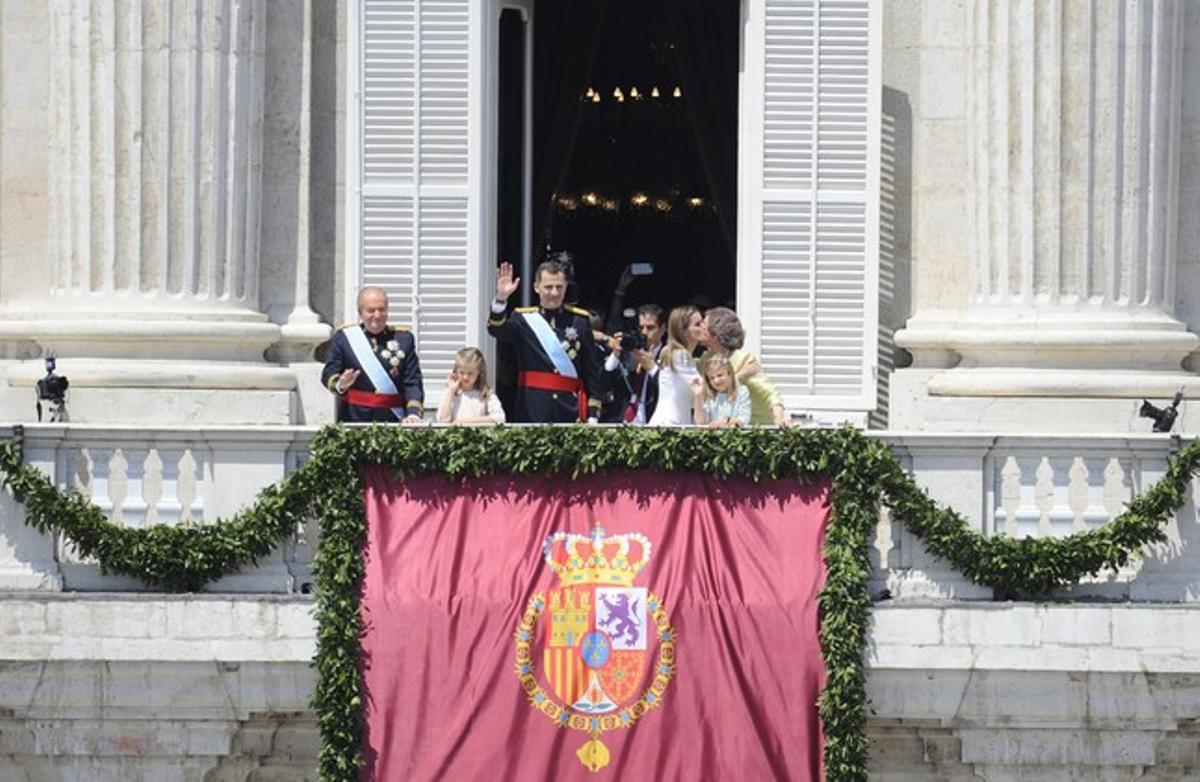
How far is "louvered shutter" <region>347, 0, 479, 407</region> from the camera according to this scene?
23.2 m

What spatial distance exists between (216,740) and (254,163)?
173 inches

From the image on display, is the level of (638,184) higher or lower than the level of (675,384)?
higher

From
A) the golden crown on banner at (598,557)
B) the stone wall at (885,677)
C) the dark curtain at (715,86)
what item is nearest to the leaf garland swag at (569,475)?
the stone wall at (885,677)

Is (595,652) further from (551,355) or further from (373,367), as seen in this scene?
(373,367)

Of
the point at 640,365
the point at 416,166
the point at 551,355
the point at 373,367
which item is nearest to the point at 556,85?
the point at 416,166

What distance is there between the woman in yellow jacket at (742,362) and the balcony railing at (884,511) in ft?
3.31

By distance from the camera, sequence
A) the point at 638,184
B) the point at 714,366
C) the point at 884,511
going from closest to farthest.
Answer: the point at 884,511 < the point at 714,366 < the point at 638,184

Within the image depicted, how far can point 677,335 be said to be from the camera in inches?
842

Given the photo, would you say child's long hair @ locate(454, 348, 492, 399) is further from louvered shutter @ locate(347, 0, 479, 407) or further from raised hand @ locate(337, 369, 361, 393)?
louvered shutter @ locate(347, 0, 479, 407)

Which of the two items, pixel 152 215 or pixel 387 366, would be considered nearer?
pixel 387 366

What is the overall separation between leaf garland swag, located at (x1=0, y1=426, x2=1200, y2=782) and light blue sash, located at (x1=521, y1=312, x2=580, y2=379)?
163 cm

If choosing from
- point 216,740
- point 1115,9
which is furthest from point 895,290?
point 216,740

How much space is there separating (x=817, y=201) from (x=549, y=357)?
2.53 meters

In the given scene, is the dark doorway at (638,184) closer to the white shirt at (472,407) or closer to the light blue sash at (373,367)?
the light blue sash at (373,367)
